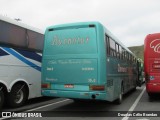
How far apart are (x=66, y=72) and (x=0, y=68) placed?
2395mm

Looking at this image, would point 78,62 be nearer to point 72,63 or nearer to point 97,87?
point 72,63

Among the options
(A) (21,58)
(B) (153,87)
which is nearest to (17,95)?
(A) (21,58)

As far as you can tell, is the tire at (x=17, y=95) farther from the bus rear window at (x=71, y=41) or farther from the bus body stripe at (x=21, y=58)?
the bus rear window at (x=71, y=41)

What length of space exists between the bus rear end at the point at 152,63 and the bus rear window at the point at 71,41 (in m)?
4.41

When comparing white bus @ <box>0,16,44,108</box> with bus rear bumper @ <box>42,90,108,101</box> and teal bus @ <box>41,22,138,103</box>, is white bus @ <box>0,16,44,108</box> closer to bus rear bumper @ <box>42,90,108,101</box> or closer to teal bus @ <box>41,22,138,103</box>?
teal bus @ <box>41,22,138,103</box>

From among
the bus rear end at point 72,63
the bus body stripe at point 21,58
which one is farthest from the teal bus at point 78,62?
the bus body stripe at point 21,58

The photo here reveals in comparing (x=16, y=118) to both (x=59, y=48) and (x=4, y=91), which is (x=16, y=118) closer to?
(x=4, y=91)

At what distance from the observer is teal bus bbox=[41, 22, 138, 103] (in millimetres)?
9047

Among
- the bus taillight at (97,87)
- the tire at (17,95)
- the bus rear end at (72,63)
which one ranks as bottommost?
the tire at (17,95)

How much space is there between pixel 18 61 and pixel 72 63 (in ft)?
8.75

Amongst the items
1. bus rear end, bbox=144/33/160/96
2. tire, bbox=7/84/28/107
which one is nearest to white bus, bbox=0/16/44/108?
tire, bbox=7/84/28/107

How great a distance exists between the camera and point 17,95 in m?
11.1

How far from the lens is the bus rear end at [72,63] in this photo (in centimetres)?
905

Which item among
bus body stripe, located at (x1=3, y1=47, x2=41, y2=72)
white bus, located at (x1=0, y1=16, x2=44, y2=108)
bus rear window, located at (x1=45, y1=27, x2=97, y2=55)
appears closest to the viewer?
bus rear window, located at (x1=45, y1=27, x2=97, y2=55)
